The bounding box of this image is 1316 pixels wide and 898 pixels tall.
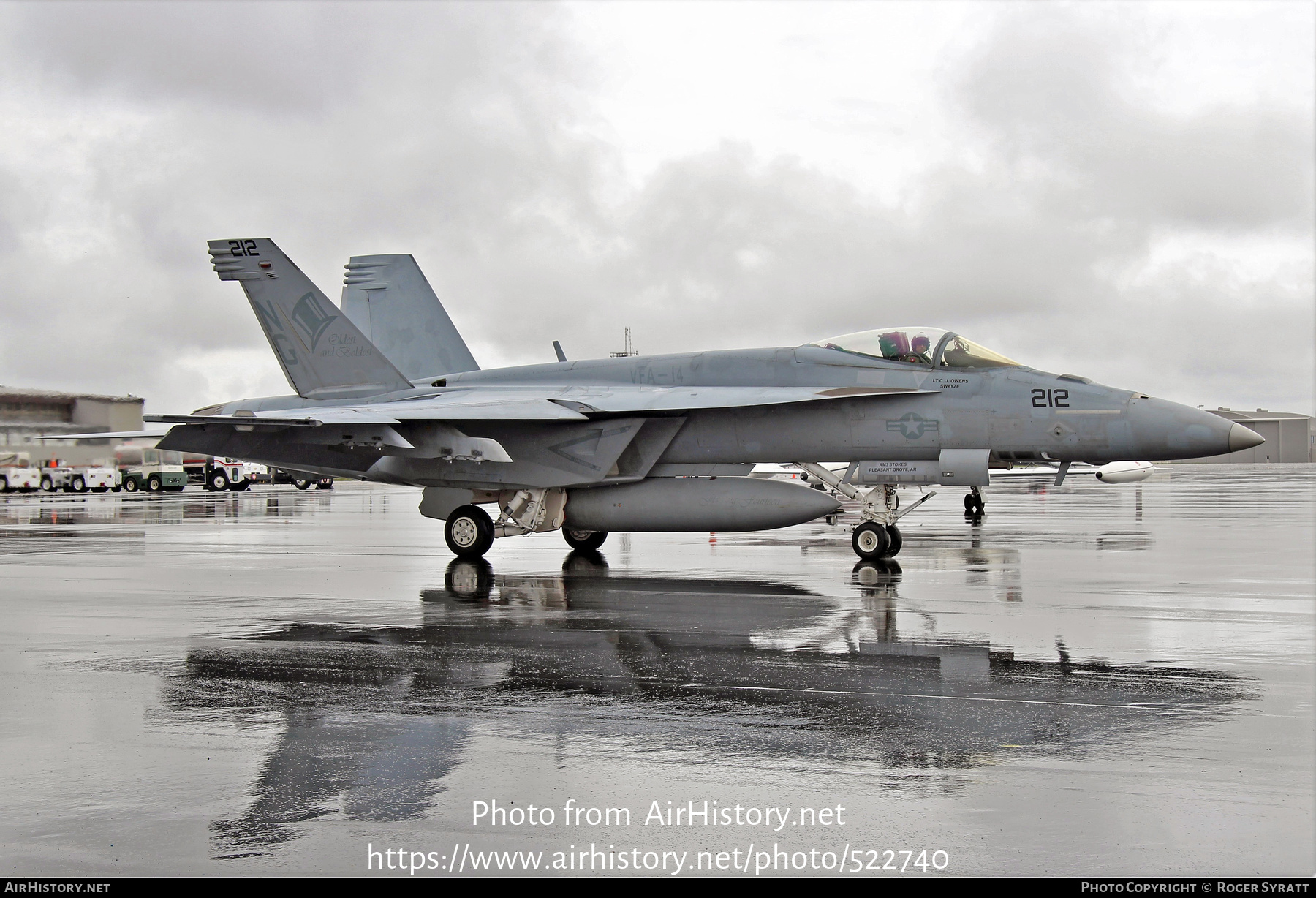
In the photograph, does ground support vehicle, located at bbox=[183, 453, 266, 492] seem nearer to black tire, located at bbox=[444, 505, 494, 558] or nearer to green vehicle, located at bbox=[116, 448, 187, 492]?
green vehicle, located at bbox=[116, 448, 187, 492]

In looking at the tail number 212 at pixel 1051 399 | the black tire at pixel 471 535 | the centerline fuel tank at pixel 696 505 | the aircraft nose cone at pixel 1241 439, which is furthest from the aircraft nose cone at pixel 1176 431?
the black tire at pixel 471 535

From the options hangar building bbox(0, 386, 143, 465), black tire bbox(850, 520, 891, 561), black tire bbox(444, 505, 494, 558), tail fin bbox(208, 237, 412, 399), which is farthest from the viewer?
hangar building bbox(0, 386, 143, 465)

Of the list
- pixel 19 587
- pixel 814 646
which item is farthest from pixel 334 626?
pixel 19 587

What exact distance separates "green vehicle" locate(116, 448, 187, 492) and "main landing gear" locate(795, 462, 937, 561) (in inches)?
1534

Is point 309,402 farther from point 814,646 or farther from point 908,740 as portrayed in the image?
point 908,740

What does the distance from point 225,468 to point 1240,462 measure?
285 feet

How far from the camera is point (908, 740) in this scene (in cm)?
515

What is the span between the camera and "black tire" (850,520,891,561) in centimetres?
Result: 1388

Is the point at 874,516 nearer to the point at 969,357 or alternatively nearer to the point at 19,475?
the point at 969,357

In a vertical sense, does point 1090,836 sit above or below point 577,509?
below

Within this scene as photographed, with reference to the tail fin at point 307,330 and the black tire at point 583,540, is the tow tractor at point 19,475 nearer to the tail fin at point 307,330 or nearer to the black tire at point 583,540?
the tail fin at point 307,330

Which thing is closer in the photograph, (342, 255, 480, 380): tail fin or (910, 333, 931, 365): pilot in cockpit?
(910, 333, 931, 365): pilot in cockpit

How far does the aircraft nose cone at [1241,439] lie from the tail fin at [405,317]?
12625mm

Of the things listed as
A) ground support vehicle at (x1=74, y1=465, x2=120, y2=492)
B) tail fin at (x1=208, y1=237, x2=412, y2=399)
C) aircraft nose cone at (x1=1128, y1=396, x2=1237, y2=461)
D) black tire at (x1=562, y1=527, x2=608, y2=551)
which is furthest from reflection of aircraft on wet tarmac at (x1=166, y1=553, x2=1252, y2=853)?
ground support vehicle at (x1=74, y1=465, x2=120, y2=492)
